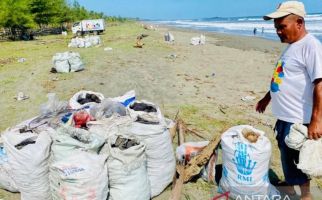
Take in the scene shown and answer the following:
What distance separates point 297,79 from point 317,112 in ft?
0.98

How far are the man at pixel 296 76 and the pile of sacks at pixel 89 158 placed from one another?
1163 mm

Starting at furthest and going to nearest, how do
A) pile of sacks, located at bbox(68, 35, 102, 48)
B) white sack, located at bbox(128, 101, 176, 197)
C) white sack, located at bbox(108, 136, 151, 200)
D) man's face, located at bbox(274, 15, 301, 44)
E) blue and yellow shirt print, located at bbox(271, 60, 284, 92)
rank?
1. pile of sacks, located at bbox(68, 35, 102, 48)
2. white sack, located at bbox(128, 101, 176, 197)
3. white sack, located at bbox(108, 136, 151, 200)
4. blue and yellow shirt print, located at bbox(271, 60, 284, 92)
5. man's face, located at bbox(274, 15, 301, 44)

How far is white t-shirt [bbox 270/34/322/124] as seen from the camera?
8.02ft

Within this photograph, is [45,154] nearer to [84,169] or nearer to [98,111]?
[84,169]

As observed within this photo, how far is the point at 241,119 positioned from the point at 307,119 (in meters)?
3.21

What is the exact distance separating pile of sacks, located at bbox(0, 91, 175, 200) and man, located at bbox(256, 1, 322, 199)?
116 centimetres

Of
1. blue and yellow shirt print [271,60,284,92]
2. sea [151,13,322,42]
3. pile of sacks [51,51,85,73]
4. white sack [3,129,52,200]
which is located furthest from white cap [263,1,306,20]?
sea [151,13,322,42]

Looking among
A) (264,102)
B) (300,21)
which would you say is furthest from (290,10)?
(264,102)

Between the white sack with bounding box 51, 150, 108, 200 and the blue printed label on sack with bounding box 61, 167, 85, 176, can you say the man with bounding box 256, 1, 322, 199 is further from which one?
the blue printed label on sack with bounding box 61, 167, 85, 176

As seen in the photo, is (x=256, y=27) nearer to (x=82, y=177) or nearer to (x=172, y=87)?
(x=172, y=87)

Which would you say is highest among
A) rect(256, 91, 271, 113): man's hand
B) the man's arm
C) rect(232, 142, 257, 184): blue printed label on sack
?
the man's arm

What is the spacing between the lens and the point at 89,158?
291 cm

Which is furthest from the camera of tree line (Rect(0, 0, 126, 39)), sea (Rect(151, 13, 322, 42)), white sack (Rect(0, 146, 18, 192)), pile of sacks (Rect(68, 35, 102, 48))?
sea (Rect(151, 13, 322, 42))

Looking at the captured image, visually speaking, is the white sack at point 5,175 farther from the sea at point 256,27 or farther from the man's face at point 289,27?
the sea at point 256,27
